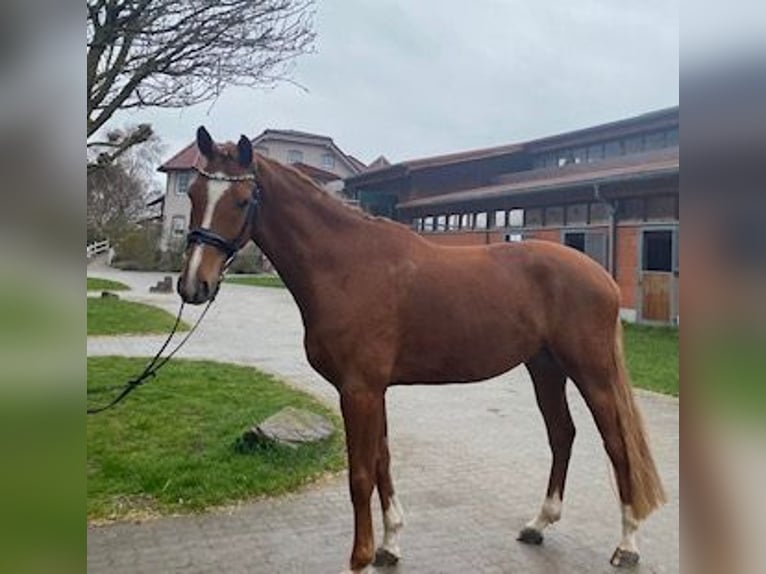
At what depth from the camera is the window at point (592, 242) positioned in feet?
38.1

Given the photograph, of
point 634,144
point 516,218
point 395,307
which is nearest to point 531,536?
point 395,307

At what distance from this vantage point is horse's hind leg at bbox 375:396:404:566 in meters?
2.91

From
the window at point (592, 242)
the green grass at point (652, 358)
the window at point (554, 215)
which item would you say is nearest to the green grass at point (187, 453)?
the green grass at point (652, 358)

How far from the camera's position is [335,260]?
8.50 ft

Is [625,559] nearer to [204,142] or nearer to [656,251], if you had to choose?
[204,142]

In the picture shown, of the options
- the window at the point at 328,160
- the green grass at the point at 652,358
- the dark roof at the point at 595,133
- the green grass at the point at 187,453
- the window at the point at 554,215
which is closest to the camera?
the green grass at the point at 187,453

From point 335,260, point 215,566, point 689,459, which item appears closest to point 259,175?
point 335,260

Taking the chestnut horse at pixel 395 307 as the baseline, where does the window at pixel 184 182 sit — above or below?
above

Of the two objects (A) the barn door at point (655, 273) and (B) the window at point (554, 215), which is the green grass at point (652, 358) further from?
(B) the window at point (554, 215)

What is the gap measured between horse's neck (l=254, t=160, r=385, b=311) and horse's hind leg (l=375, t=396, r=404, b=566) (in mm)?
907

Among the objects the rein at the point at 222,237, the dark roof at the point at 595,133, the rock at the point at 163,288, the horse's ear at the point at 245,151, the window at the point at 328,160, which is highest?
the dark roof at the point at 595,133

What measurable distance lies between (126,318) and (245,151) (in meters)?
12.2

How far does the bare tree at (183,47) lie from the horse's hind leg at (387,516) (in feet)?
9.73

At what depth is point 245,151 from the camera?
2.34 m
